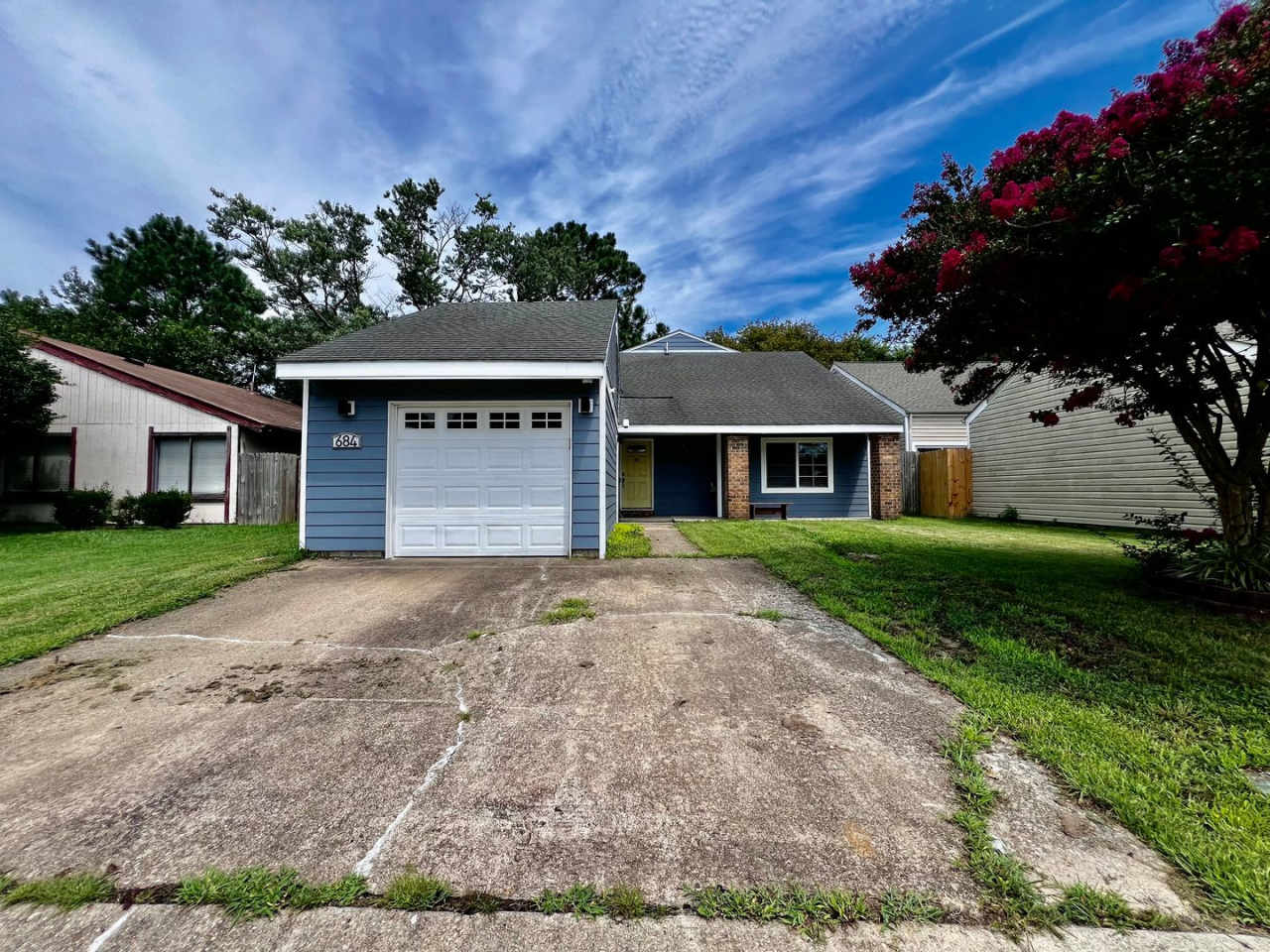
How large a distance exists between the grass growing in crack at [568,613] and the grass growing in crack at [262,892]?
2.58m

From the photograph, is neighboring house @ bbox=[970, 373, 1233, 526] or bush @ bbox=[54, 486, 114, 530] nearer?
neighboring house @ bbox=[970, 373, 1233, 526]

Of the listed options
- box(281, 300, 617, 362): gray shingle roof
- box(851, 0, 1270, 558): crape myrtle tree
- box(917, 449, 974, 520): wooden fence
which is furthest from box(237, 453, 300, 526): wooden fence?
box(917, 449, 974, 520): wooden fence

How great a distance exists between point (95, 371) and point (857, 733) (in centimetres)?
1791

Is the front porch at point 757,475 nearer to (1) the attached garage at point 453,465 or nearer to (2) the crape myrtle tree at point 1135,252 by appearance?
(1) the attached garage at point 453,465

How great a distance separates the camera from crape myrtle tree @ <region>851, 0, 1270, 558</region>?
3.16 metres

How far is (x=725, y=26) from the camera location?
22.6 feet

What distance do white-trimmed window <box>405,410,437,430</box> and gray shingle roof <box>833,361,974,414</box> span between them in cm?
1694

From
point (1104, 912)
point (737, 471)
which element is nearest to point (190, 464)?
point (737, 471)

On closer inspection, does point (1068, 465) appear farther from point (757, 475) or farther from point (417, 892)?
point (417, 892)

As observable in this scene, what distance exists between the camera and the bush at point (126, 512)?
11.2 m

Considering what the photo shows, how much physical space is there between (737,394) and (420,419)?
28.8 ft

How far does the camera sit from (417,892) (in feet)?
4.85

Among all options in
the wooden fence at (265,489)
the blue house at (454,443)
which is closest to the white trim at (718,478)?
the blue house at (454,443)

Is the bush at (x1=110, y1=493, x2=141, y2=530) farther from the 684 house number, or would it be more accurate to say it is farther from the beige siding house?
the beige siding house
